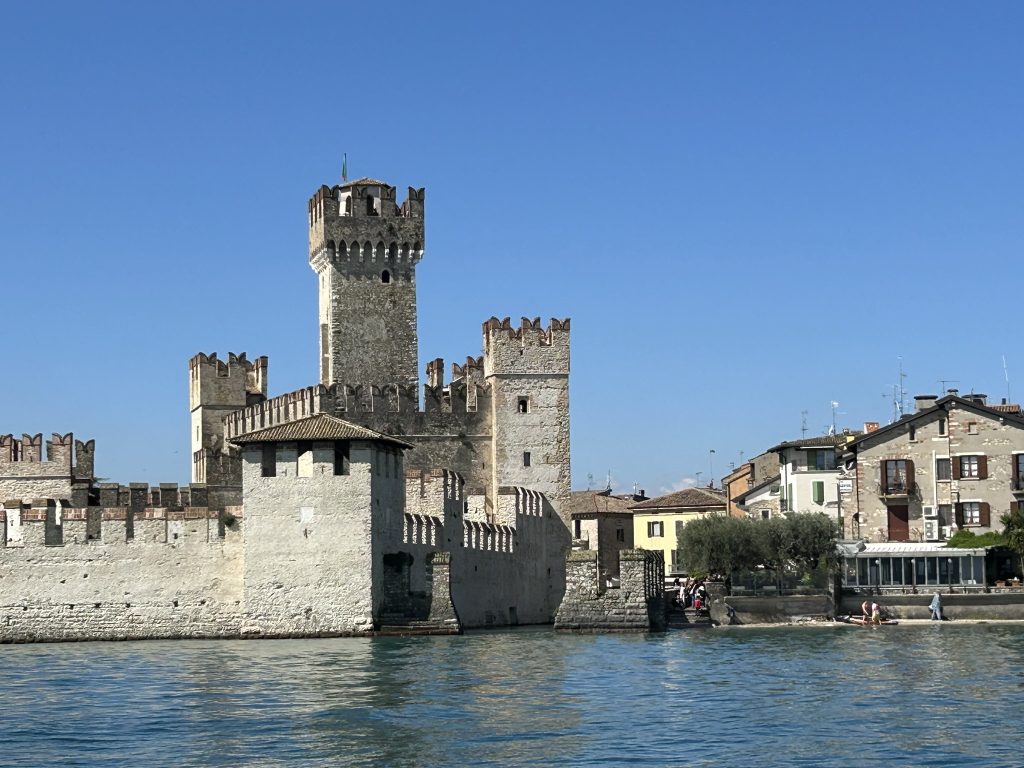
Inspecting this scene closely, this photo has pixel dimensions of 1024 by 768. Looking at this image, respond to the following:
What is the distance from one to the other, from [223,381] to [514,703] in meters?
43.6

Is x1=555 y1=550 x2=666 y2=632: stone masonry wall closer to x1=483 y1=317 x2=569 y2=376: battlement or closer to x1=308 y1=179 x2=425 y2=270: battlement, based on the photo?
x1=483 y1=317 x2=569 y2=376: battlement

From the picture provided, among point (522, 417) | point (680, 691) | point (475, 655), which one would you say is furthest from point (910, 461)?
point (680, 691)

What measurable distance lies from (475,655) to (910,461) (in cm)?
2489

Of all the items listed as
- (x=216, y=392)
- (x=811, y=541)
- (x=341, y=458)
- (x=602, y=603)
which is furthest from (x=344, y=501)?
(x=216, y=392)

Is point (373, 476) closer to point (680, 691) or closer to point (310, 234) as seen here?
point (680, 691)

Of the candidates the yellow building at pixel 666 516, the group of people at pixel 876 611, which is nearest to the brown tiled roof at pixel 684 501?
the yellow building at pixel 666 516

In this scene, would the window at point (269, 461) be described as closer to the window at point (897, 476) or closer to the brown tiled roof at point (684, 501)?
the window at point (897, 476)

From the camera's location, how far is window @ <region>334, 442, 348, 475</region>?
48.9m

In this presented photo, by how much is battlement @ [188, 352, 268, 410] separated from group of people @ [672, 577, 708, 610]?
728 inches

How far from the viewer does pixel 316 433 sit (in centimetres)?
4888

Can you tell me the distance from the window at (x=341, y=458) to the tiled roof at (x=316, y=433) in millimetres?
414

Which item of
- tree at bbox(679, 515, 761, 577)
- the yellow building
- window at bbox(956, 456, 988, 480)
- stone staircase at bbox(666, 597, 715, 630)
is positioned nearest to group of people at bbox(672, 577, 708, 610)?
stone staircase at bbox(666, 597, 715, 630)

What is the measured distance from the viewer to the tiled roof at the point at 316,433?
159 feet

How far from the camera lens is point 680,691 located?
36.6 meters
